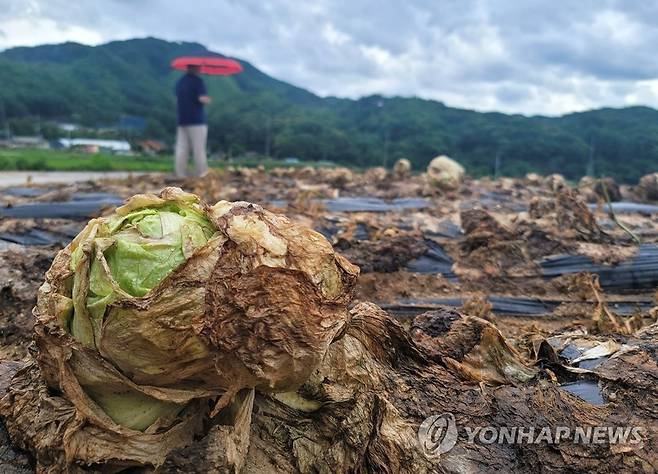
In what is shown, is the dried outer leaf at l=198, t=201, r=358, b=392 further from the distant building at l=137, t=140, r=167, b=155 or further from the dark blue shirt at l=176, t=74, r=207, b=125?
the distant building at l=137, t=140, r=167, b=155

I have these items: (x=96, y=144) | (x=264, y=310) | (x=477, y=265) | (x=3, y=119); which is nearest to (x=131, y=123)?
(x=96, y=144)

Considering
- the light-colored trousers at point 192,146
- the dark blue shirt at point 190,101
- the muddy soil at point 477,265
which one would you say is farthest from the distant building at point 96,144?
the muddy soil at point 477,265

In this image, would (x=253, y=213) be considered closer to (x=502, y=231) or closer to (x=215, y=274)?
(x=215, y=274)

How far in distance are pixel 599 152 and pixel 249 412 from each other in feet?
99.5

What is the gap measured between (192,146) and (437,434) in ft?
35.4

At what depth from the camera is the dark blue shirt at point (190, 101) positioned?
1137 centimetres

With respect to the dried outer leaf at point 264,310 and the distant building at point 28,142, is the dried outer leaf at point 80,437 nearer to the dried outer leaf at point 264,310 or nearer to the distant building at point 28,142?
the dried outer leaf at point 264,310

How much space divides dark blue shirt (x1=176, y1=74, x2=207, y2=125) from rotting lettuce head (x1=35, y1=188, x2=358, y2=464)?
401 inches

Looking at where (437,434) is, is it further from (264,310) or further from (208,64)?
(208,64)

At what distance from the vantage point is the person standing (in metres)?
11.4

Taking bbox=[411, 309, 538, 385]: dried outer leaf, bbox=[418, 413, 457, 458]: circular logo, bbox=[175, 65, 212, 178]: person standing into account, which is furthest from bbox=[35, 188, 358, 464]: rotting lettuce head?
bbox=[175, 65, 212, 178]: person standing

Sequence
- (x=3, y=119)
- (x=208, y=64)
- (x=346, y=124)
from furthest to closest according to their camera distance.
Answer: (x=346, y=124) < (x=3, y=119) < (x=208, y=64)

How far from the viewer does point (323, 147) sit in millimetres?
37094

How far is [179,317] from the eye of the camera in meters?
1.57
